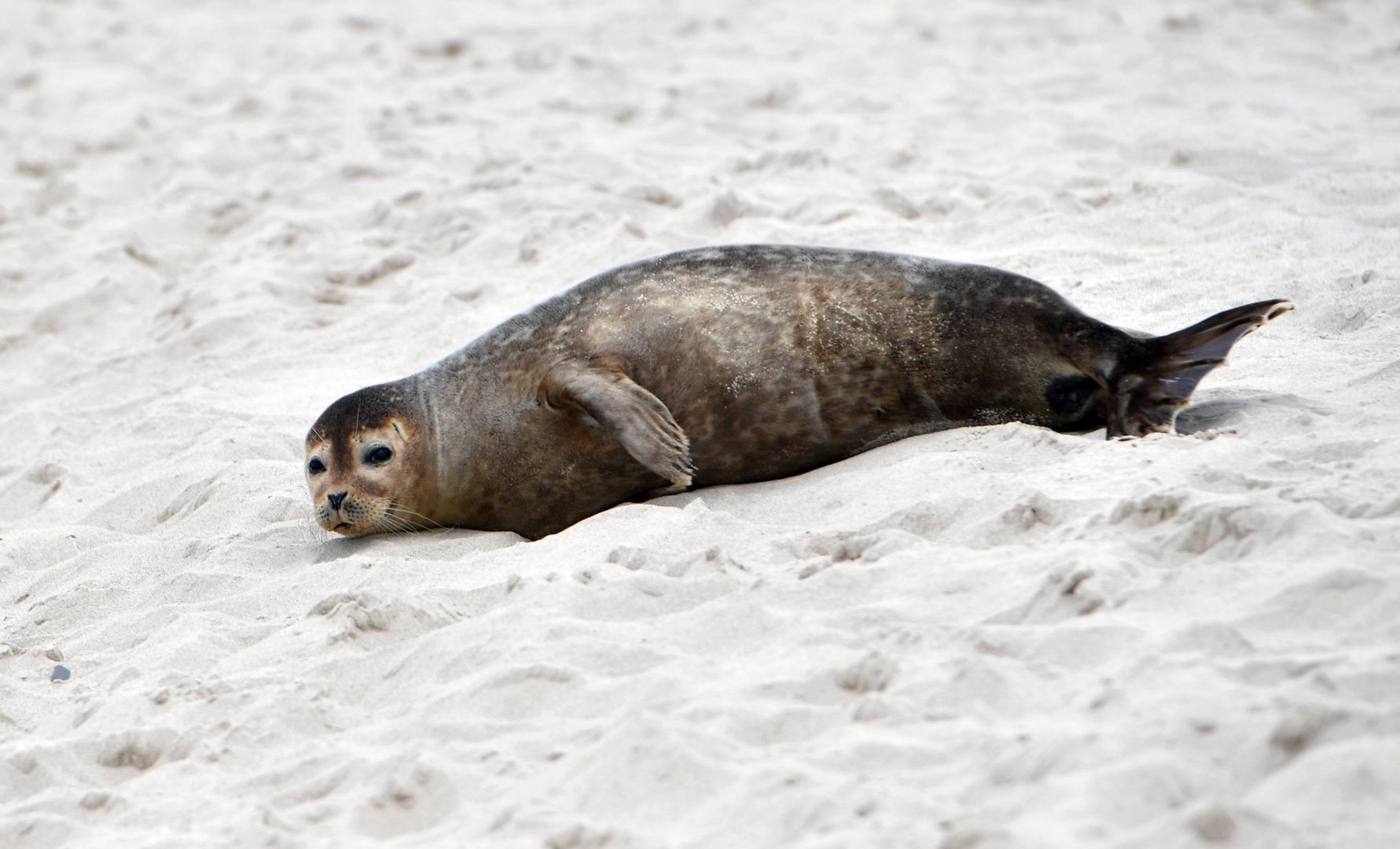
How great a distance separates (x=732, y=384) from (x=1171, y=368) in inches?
47.6

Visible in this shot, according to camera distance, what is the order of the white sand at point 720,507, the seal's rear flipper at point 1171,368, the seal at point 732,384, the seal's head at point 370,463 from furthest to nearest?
the seal's head at point 370,463, the seal at point 732,384, the seal's rear flipper at point 1171,368, the white sand at point 720,507

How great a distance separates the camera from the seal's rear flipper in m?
3.95

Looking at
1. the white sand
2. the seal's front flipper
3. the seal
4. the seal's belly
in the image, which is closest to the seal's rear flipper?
the seal

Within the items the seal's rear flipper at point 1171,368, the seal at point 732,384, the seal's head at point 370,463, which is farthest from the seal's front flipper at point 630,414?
the seal's rear flipper at point 1171,368

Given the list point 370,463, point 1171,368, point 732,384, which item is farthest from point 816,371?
point 370,463

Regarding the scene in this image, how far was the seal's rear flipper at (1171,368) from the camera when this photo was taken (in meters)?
3.95

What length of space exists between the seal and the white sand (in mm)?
183

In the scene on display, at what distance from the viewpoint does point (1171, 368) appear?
4016 millimetres

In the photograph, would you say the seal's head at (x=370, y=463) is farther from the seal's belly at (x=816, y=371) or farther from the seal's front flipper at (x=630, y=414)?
the seal's belly at (x=816, y=371)

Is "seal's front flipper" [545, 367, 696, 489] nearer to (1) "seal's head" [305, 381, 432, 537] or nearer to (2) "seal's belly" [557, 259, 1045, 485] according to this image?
(2) "seal's belly" [557, 259, 1045, 485]

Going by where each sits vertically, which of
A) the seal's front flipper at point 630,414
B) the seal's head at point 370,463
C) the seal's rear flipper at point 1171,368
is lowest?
the seal's head at point 370,463

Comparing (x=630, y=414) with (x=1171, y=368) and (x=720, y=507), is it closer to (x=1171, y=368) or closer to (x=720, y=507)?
(x=720, y=507)

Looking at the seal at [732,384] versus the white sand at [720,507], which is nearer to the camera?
the white sand at [720,507]

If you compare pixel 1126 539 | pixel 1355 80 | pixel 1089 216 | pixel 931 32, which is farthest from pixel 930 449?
pixel 931 32
